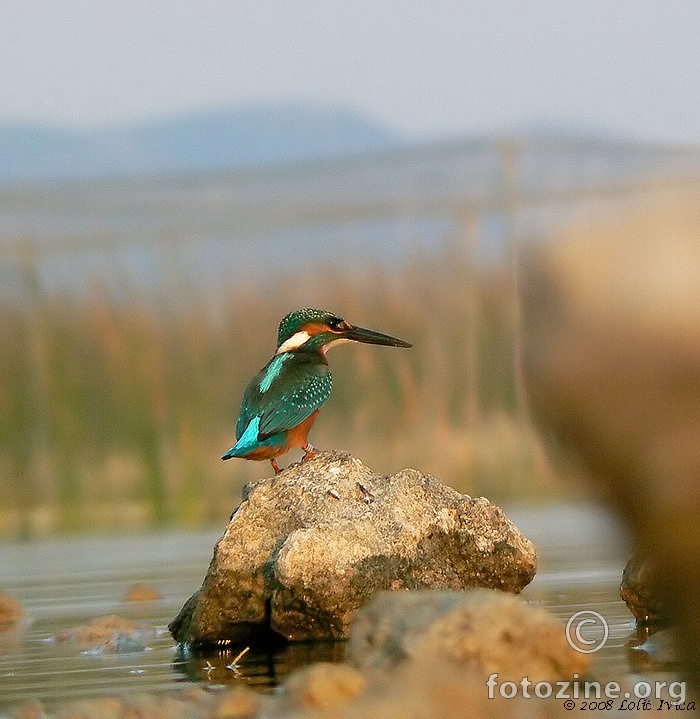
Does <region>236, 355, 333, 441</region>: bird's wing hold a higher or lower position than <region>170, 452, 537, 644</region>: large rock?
higher

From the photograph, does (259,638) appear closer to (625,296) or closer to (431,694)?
(431,694)

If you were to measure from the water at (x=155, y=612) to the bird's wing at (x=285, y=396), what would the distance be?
805 millimetres

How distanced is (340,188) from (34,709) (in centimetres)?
1984

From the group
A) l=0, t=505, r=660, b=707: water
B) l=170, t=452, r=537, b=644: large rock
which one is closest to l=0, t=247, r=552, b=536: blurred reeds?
l=0, t=505, r=660, b=707: water

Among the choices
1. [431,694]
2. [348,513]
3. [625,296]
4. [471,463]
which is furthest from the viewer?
[471,463]

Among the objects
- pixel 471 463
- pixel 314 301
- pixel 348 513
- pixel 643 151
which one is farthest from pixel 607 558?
pixel 643 151

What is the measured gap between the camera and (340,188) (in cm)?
2362

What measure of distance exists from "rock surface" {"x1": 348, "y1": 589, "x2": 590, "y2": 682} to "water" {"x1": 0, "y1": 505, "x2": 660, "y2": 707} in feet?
0.84

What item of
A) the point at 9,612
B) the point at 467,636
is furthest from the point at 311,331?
the point at 467,636

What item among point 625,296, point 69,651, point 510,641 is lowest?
point 69,651

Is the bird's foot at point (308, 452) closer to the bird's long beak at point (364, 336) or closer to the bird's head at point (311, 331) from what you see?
the bird's head at point (311, 331)

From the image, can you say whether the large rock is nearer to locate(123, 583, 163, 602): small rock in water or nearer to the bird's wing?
the bird's wing

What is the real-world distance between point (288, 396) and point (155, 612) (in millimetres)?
1293

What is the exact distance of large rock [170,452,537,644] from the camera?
17.3 feet
